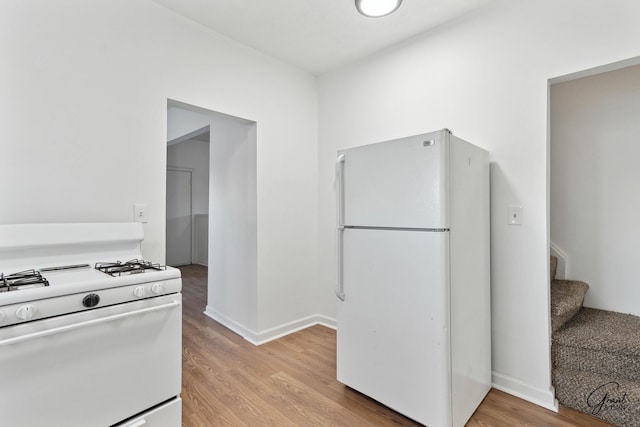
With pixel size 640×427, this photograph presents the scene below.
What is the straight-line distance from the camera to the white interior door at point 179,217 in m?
6.22

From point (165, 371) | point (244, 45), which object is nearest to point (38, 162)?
point (165, 371)

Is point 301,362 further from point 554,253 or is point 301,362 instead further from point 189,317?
point 554,253

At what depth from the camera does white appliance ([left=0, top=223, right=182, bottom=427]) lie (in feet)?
3.59

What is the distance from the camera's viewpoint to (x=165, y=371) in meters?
1.45

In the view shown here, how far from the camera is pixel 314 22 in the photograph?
2.27m

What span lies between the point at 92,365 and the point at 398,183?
1649mm

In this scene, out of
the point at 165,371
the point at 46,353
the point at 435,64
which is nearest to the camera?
the point at 46,353

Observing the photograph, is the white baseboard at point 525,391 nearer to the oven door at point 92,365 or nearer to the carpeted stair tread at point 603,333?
the carpeted stair tread at point 603,333

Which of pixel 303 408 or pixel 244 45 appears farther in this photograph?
pixel 244 45

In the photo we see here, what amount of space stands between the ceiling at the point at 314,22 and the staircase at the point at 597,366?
217 cm

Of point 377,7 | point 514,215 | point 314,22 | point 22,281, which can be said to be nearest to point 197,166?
point 314,22

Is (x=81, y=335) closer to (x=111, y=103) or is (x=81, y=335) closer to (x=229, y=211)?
(x=111, y=103)

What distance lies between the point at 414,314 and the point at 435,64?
1.86 m

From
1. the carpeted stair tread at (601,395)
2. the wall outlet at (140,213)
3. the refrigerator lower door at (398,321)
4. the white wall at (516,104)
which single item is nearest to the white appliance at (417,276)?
the refrigerator lower door at (398,321)
